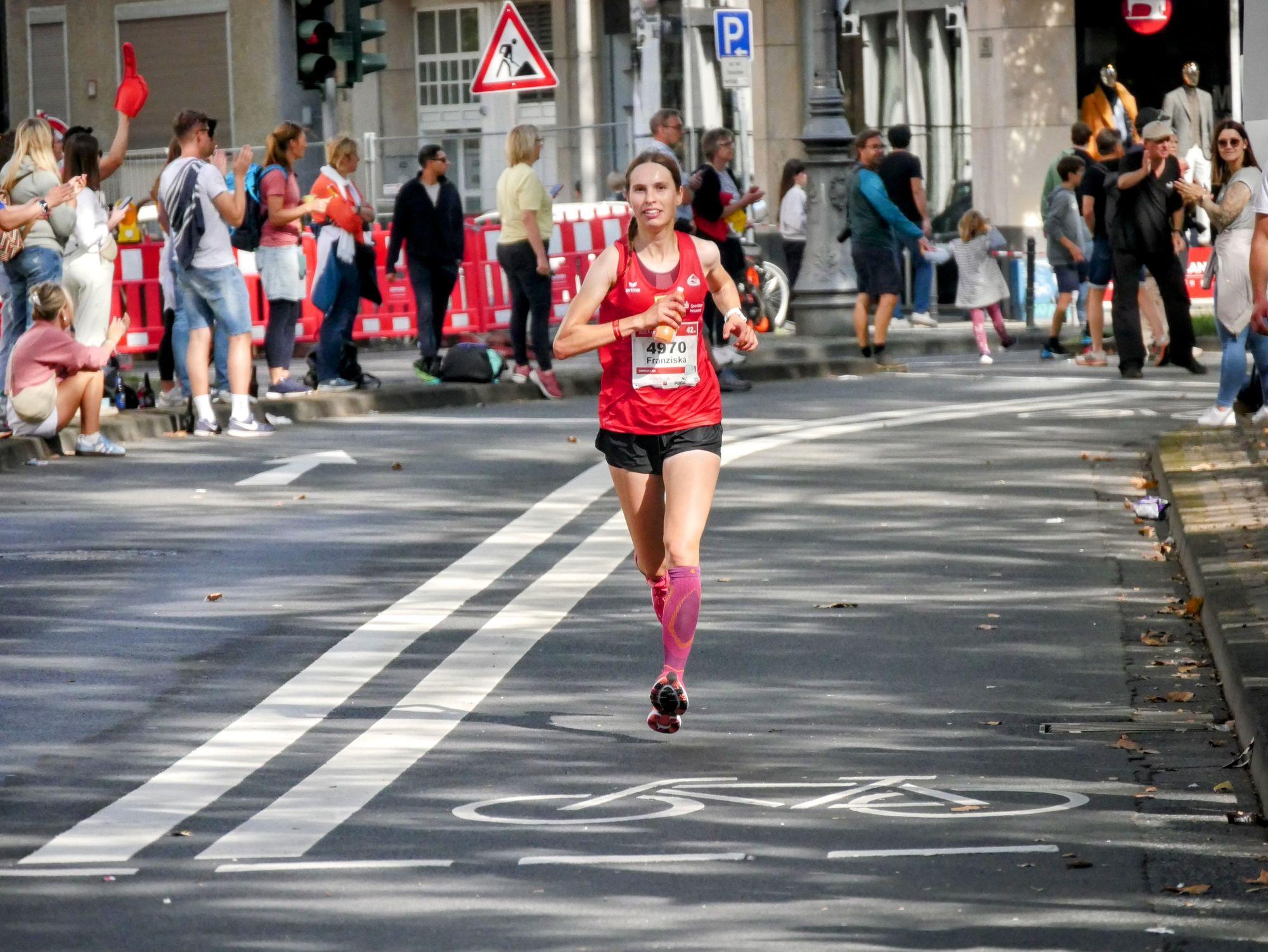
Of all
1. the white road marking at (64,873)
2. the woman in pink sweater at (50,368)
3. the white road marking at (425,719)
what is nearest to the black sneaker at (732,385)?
the woman in pink sweater at (50,368)

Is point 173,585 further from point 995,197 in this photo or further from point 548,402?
point 995,197

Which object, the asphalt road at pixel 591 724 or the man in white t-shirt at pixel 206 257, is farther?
the man in white t-shirt at pixel 206 257

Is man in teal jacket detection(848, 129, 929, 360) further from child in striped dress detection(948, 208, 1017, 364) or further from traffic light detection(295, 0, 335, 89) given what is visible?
traffic light detection(295, 0, 335, 89)

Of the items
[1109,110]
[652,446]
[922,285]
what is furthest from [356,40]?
[1109,110]

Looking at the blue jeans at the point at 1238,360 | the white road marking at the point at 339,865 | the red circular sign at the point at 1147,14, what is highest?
the red circular sign at the point at 1147,14

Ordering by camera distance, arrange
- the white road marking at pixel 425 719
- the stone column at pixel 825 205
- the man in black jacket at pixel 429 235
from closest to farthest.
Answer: the white road marking at pixel 425 719 < the man in black jacket at pixel 429 235 < the stone column at pixel 825 205

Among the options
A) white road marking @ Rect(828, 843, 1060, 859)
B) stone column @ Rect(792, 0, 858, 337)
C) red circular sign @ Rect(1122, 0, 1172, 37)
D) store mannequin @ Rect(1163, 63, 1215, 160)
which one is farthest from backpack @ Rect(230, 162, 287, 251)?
store mannequin @ Rect(1163, 63, 1215, 160)

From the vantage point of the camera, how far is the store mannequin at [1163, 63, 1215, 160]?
96.8ft

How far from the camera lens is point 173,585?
34.0ft

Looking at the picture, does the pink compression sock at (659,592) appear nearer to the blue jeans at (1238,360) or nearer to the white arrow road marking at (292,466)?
the white arrow road marking at (292,466)

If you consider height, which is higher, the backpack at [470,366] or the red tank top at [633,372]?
the red tank top at [633,372]

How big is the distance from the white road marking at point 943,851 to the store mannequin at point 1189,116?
2440 centimetres

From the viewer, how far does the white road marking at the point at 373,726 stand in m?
6.31

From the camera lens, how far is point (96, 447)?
15.1 metres
